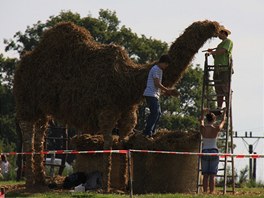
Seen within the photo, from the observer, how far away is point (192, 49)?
24.9 meters

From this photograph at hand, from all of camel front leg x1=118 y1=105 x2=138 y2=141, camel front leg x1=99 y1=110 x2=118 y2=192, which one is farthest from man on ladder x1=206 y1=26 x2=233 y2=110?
camel front leg x1=99 y1=110 x2=118 y2=192

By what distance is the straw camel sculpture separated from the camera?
24.7m

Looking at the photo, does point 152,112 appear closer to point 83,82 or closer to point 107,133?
point 107,133

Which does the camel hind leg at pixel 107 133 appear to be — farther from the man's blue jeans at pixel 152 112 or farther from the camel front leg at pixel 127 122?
the man's blue jeans at pixel 152 112

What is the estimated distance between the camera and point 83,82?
2512cm

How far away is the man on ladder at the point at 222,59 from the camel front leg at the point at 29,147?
17.6 feet

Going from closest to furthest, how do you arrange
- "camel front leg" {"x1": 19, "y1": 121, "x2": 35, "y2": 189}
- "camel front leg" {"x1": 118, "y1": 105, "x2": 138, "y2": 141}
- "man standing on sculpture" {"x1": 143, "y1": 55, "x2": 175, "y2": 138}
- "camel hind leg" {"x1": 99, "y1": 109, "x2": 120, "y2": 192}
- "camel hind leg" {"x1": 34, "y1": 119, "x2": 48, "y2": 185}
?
"man standing on sculpture" {"x1": 143, "y1": 55, "x2": 175, "y2": 138} < "camel hind leg" {"x1": 99, "y1": 109, "x2": 120, "y2": 192} < "camel front leg" {"x1": 118, "y1": 105, "x2": 138, "y2": 141} < "camel front leg" {"x1": 19, "y1": 121, "x2": 35, "y2": 189} < "camel hind leg" {"x1": 34, "y1": 119, "x2": 48, "y2": 185}

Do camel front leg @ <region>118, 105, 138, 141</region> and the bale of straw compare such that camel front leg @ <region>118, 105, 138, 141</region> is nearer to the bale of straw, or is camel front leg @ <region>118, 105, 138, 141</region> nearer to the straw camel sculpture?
the straw camel sculpture

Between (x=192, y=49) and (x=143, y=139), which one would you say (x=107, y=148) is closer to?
(x=143, y=139)

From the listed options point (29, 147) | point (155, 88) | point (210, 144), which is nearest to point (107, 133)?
point (155, 88)

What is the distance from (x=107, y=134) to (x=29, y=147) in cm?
310

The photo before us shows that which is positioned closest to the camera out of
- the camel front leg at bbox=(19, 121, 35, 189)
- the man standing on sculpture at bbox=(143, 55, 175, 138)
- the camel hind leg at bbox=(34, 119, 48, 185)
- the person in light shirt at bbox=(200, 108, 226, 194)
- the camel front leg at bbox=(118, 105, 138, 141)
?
the person in light shirt at bbox=(200, 108, 226, 194)

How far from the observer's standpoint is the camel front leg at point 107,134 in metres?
24.7

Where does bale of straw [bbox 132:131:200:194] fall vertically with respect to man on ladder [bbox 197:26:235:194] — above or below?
below
